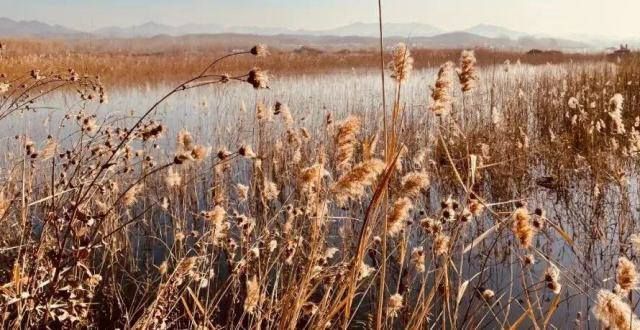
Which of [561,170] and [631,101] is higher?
[631,101]

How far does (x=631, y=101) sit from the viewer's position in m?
7.48

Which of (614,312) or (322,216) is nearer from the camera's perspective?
(614,312)

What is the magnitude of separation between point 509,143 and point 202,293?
3949 millimetres

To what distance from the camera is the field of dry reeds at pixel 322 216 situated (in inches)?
56.5

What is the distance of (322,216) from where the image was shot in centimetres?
134

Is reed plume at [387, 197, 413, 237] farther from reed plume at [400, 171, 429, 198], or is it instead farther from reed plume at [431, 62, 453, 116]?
reed plume at [431, 62, 453, 116]

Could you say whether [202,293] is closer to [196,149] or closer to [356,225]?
[356,225]

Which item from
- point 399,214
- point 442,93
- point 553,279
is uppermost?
point 442,93

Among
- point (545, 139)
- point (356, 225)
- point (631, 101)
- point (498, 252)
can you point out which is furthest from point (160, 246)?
point (631, 101)

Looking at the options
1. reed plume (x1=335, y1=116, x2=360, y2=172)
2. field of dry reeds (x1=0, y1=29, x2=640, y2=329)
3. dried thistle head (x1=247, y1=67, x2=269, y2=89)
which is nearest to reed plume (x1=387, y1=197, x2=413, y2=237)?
field of dry reeds (x1=0, y1=29, x2=640, y2=329)

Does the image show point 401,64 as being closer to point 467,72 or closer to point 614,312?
point 467,72

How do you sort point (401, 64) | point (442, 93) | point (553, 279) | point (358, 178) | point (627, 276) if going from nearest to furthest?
1. point (358, 178)
2. point (627, 276)
3. point (401, 64)
4. point (442, 93)
5. point (553, 279)

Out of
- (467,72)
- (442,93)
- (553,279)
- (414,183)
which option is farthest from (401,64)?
(553,279)

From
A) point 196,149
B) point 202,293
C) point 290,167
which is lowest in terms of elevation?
point 202,293
